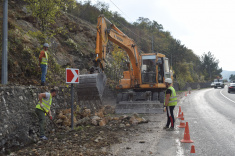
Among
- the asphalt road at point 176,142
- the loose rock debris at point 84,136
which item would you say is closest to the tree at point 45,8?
the loose rock debris at point 84,136

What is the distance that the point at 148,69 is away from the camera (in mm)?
15008

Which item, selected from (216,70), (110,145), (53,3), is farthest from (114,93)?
(216,70)

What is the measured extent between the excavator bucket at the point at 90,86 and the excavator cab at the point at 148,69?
5856 millimetres

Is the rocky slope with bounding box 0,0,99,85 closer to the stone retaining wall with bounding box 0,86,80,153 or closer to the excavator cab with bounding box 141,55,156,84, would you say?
the stone retaining wall with bounding box 0,86,80,153

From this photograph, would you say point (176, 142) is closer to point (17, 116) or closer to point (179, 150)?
point (179, 150)

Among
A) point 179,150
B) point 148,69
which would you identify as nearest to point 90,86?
point 179,150

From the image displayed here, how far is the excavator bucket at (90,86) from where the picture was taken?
911cm

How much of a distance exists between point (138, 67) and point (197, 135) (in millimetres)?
7386

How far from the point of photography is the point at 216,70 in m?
100

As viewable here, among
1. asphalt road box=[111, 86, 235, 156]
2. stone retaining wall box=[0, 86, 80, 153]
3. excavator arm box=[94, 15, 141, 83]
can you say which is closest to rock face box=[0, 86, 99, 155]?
stone retaining wall box=[0, 86, 80, 153]

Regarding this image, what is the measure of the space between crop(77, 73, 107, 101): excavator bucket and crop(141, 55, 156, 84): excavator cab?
586 centimetres

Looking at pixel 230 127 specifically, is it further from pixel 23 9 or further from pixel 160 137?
pixel 23 9

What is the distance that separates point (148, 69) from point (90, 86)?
6.65 meters

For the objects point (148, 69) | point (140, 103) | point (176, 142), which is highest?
point (148, 69)
